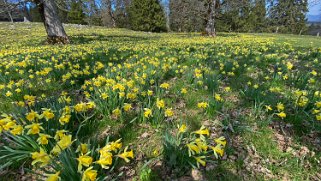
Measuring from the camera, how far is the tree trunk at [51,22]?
34.5ft

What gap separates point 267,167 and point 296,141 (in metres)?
0.70

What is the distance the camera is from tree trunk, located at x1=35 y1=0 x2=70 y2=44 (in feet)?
34.5

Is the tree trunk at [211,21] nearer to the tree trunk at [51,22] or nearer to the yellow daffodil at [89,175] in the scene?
the tree trunk at [51,22]

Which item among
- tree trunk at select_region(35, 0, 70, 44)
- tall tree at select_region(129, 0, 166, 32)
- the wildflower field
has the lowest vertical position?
the wildflower field

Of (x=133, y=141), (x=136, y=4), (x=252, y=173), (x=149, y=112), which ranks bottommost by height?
(x=252, y=173)

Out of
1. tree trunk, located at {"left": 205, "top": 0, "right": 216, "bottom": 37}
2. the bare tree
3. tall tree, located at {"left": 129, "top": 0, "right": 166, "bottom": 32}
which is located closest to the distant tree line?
tall tree, located at {"left": 129, "top": 0, "right": 166, "bottom": 32}

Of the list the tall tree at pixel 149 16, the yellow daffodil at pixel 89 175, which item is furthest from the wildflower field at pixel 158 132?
the tall tree at pixel 149 16

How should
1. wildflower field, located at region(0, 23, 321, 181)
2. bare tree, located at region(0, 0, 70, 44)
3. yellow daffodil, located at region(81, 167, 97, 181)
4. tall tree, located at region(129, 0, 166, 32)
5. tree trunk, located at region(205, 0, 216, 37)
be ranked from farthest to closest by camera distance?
tall tree, located at region(129, 0, 166, 32), tree trunk, located at region(205, 0, 216, 37), bare tree, located at region(0, 0, 70, 44), wildflower field, located at region(0, 23, 321, 181), yellow daffodil, located at region(81, 167, 97, 181)

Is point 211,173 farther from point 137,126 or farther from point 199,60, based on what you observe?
point 199,60

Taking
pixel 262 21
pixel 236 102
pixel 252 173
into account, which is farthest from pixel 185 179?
pixel 262 21

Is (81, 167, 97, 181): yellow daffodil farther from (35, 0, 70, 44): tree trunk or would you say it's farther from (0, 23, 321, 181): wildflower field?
(35, 0, 70, 44): tree trunk

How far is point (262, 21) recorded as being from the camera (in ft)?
151

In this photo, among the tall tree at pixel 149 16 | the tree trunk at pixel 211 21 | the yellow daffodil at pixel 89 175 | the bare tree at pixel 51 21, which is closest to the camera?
the yellow daffodil at pixel 89 175

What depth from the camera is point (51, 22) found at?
10.8m
